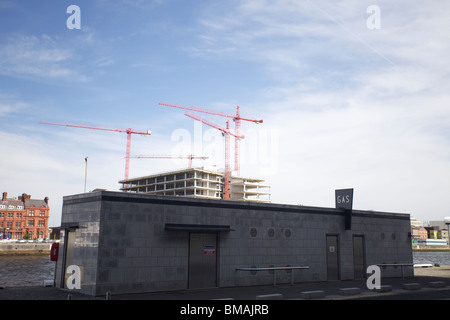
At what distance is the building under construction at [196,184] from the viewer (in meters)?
164

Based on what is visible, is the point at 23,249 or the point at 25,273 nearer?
the point at 25,273

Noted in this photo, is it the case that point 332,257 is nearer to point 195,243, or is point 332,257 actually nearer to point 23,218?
point 195,243

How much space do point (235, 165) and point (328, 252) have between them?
159314 mm

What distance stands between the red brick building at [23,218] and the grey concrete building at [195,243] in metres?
149

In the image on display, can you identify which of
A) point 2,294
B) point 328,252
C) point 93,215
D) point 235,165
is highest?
point 235,165

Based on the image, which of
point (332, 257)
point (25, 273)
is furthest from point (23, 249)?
point (332, 257)

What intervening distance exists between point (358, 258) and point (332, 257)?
2799mm

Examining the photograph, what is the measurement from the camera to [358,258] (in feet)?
97.9

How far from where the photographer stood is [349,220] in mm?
28891

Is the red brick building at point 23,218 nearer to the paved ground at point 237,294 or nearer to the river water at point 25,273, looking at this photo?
the river water at point 25,273

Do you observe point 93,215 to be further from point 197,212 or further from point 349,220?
point 349,220

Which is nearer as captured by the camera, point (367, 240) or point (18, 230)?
point (367, 240)
